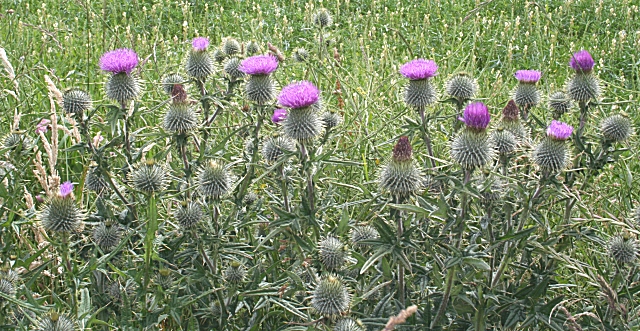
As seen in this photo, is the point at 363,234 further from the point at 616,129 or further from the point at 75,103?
the point at 75,103

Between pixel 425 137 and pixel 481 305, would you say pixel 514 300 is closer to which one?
pixel 481 305

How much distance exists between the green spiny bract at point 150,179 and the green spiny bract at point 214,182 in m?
0.15

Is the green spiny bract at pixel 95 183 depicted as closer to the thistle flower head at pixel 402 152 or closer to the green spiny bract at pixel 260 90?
the green spiny bract at pixel 260 90

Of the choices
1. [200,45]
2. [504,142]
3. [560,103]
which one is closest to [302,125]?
[504,142]

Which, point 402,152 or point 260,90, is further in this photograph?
point 260,90

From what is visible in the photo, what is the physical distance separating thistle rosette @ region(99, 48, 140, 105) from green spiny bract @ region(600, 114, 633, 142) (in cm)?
199

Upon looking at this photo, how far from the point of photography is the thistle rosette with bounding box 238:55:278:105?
3.17 metres

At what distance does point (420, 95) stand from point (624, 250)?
3.38ft

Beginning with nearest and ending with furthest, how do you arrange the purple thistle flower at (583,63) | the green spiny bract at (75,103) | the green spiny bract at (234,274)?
the green spiny bract at (234,274)
the green spiny bract at (75,103)
the purple thistle flower at (583,63)

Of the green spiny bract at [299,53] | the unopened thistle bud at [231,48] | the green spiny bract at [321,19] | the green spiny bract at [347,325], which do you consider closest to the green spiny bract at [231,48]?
the unopened thistle bud at [231,48]

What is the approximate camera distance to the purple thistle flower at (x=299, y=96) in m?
2.81

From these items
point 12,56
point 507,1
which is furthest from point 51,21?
point 507,1

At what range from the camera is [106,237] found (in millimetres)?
2760

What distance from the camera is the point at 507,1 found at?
27.7 feet
